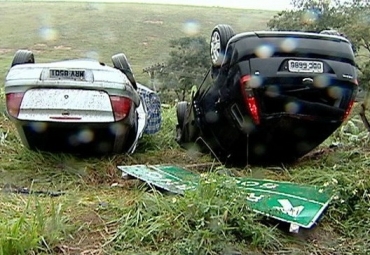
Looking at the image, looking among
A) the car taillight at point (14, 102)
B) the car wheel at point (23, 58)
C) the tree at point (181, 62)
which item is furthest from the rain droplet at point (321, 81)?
the tree at point (181, 62)

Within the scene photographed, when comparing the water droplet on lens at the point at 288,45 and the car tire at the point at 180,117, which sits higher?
the water droplet on lens at the point at 288,45

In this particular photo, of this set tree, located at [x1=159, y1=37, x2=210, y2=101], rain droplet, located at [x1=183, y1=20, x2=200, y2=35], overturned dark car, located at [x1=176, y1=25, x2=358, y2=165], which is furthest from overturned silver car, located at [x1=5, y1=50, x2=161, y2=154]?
rain droplet, located at [x1=183, y1=20, x2=200, y2=35]

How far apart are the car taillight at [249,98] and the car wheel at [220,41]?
0.40 meters

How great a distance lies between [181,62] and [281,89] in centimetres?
728

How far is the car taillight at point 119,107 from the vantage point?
355cm

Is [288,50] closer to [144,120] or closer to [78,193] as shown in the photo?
[78,193]

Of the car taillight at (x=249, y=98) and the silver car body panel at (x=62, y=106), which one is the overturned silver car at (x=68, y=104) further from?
the car taillight at (x=249, y=98)

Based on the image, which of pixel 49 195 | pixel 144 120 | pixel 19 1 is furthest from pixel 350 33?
pixel 49 195

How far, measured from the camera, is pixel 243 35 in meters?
3.33

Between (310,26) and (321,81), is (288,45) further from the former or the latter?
(310,26)

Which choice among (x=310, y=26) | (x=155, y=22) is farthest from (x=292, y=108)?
(x=155, y=22)

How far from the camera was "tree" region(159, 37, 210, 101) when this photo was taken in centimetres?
820

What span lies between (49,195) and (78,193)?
18cm

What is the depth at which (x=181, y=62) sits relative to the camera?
34.1 ft
